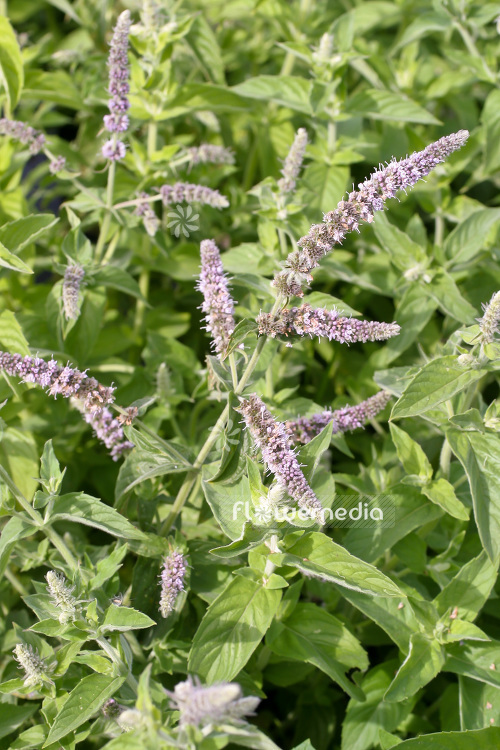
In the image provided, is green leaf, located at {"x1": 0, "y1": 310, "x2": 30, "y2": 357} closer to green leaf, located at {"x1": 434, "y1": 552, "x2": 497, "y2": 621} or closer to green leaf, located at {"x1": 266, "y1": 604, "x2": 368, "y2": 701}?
green leaf, located at {"x1": 266, "y1": 604, "x2": 368, "y2": 701}

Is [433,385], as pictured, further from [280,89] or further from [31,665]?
[280,89]

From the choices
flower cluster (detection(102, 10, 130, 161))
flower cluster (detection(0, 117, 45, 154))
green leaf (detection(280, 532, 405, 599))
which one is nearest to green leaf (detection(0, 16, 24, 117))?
flower cluster (detection(0, 117, 45, 154))

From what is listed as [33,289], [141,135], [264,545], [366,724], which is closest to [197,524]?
[264,545]

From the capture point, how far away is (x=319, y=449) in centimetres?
197

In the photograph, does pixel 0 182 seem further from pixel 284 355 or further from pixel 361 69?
pixel 361 69

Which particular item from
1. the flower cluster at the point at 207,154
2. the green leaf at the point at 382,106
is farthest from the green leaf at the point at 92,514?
the green leaf at the point at 382,106

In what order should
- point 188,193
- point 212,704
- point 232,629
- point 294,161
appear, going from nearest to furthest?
point 212,704 → point 232,629 → point 294,161 → point 188,193

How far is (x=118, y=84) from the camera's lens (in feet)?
8.40

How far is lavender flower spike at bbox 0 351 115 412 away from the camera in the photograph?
1900mm

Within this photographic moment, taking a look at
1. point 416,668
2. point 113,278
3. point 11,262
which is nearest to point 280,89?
point 113,278

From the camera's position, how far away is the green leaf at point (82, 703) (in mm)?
1800

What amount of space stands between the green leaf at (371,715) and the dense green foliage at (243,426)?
10 mm

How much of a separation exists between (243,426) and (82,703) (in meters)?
0.87

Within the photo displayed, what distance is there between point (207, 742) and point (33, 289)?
2321 mm
